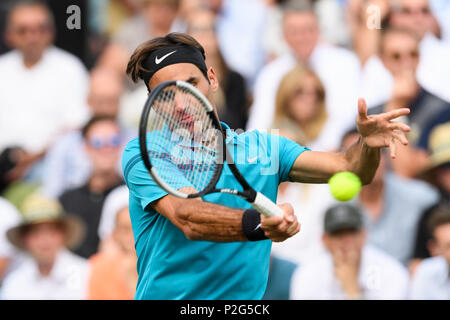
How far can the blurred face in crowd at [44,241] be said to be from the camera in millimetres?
6414

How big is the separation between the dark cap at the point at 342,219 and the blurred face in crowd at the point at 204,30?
70.8 inches

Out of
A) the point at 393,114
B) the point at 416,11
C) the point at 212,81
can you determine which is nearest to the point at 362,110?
the point at 393,114

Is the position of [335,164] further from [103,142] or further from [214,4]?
[214,4]

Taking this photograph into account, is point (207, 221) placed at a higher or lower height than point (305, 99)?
lower

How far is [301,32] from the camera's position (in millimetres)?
6559

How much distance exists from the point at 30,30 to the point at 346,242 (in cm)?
359

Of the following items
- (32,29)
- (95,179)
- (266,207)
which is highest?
(32,29)

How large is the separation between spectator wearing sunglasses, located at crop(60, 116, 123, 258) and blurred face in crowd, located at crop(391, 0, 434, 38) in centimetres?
277

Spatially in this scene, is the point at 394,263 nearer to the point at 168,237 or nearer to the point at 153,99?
the point at 168,237

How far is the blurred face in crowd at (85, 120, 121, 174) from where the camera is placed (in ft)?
21.5

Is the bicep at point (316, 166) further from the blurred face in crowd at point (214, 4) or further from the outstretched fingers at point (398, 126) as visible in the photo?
the blurred face in crowd at point (214, 4)

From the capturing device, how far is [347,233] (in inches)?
239

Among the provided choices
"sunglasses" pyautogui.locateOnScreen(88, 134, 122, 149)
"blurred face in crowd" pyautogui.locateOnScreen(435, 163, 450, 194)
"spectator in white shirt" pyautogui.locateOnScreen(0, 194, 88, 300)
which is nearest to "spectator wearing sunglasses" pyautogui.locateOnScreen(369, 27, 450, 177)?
"blurred face in crowd" pyautogui.locateOnScreen(435, 163, 450, 194)
